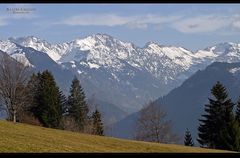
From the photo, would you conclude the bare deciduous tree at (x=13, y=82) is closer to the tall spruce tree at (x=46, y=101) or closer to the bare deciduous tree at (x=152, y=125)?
the tall spruce tree at (x=46, y=101)

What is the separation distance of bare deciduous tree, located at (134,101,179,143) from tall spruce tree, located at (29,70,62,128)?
14.4 meters

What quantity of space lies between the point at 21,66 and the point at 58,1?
51.8m

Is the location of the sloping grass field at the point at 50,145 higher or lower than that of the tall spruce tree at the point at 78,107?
lower

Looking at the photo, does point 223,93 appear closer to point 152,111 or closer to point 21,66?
point 152,111

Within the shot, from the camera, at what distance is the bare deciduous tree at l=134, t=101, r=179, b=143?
3162 inches

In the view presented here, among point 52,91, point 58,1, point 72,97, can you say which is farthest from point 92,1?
point 72,97

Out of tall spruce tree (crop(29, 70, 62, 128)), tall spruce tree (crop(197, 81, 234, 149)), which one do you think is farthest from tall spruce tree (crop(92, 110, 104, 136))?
tall spruce tree (crop(197, 81, 234, 149))

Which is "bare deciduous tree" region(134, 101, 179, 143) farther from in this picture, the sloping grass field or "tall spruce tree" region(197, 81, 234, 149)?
the sloping grass field

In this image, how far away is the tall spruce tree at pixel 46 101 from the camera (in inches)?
2805

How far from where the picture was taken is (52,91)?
7369 cm

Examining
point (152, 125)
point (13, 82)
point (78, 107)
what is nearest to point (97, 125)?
point (78, 107)

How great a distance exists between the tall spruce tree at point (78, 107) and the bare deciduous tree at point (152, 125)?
1023 centimetres

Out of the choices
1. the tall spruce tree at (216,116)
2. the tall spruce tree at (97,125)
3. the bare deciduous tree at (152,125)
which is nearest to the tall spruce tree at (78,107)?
the tall spruce tree at (97,125)

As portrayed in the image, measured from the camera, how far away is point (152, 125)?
81.1 m
